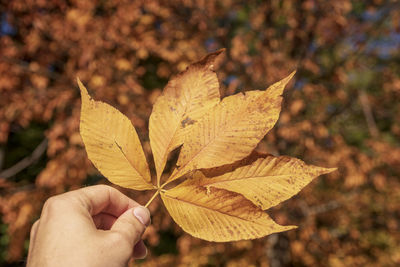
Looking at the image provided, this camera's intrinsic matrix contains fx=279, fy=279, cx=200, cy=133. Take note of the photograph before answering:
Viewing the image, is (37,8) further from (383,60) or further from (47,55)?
(383,60)

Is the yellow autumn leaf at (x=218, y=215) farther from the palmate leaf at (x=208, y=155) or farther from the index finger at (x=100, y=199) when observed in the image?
the index finger at (x=100, y=199)

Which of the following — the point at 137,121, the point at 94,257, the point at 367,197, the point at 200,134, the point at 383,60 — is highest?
the point at 200,134

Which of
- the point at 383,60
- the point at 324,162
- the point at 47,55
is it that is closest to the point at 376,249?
the point at 324,162

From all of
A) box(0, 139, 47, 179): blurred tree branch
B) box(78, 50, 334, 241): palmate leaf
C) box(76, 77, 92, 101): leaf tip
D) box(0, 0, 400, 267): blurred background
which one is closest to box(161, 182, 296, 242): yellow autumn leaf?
box(78, 50, 334, 241): palmate leaf

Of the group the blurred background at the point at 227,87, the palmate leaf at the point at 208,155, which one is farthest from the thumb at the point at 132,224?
the blurred background at the point at 227,87

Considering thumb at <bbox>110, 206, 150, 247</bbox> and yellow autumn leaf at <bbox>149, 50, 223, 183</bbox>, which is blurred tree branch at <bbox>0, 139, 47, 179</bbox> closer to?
thumb at <bbox>110, 206, 150, 247</bbox>

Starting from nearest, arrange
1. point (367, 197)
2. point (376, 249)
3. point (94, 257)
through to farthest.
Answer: point (94, 257) < point (367, 197) < point (376, 249)

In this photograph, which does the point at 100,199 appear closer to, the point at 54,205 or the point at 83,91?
the point at 54,205
